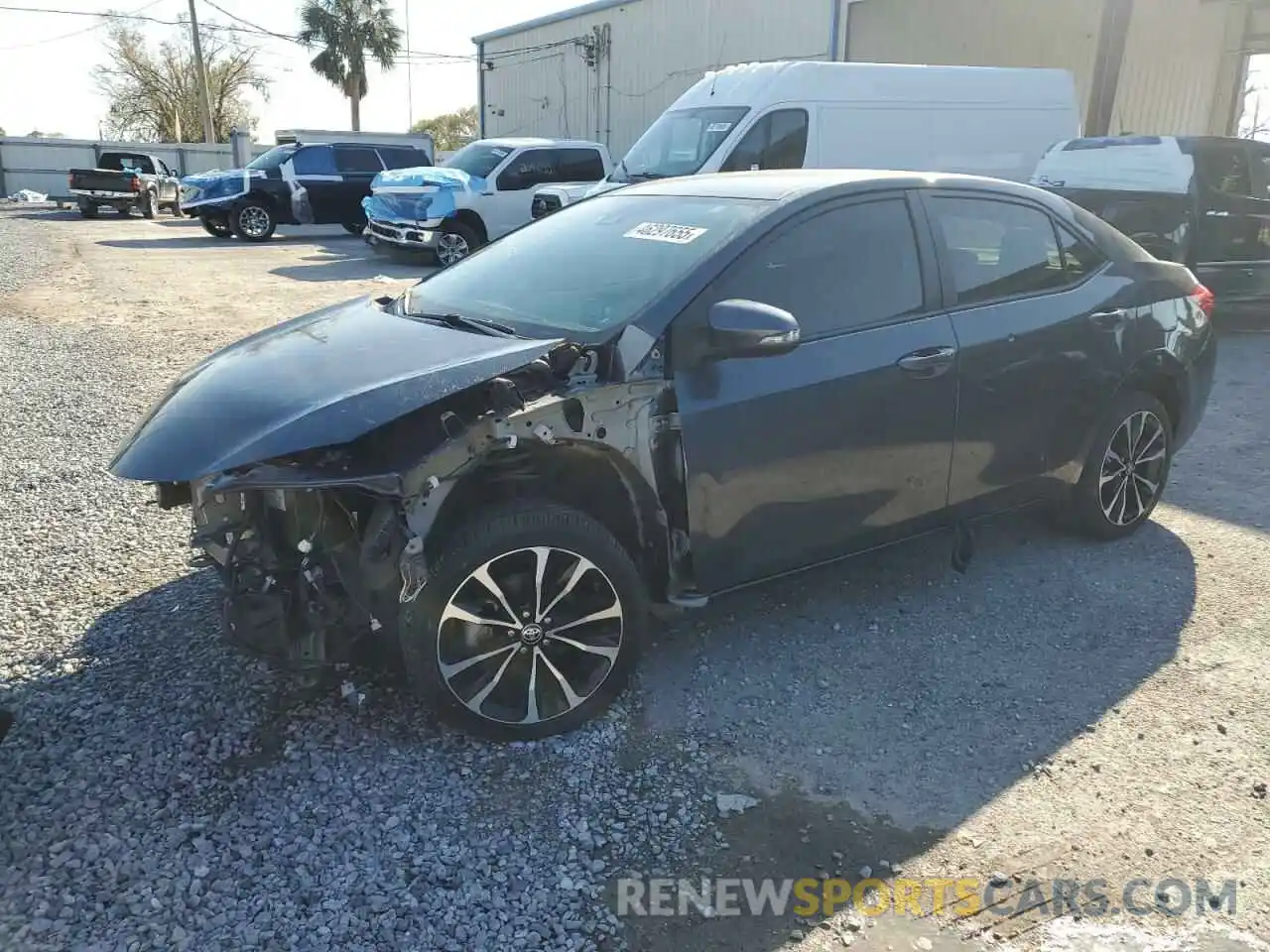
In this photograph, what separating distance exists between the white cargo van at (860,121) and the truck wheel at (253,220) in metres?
10.6

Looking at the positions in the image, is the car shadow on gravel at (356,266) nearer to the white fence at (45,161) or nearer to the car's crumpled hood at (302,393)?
the car's crumpled hood at (302,393)

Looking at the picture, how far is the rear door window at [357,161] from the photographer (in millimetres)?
19719

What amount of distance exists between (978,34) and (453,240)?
12.7 metres

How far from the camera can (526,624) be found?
119 inches

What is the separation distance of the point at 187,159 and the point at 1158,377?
41.4 m

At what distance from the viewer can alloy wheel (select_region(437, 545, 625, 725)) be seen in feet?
9.66

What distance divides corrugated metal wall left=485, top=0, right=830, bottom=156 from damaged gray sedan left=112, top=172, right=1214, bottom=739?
54.1 ft

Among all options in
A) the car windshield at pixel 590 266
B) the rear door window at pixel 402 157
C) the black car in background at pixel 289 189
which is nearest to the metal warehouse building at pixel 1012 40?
the rear door window at pixel 402 157

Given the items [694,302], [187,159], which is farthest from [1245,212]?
[187,159]

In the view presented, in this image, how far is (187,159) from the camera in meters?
38.7

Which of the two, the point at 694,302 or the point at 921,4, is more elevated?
the point at 921,4

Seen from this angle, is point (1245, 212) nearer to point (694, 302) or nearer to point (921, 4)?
point (694, 302)

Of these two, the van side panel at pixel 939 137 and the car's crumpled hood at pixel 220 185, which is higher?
the van side panel at pixel 939 137
